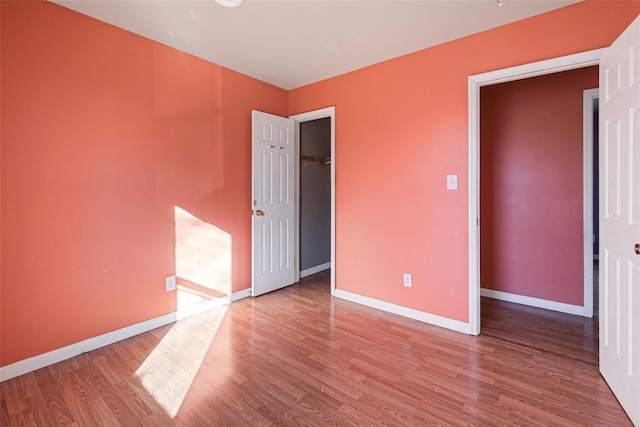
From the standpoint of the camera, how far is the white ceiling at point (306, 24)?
6.76 feet

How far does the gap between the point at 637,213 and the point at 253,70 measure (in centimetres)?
324

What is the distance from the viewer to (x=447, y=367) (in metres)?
2.00

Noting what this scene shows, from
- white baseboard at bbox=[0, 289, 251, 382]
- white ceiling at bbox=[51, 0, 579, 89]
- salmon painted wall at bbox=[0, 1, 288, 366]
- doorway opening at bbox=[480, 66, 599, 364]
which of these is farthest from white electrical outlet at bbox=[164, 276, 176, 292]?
doorway opening at bbox=[480, 66, 599, 364]

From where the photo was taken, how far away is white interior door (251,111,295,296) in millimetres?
3314

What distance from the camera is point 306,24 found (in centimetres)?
229

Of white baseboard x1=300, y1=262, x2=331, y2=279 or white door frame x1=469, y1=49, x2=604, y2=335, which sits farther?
white baseboard x1=300, y1=262, x2=331, y2=279

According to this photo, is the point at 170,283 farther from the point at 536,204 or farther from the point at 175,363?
the point at 536,204

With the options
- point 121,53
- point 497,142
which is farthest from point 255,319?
point 497,142

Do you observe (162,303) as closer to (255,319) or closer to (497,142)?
(255,319)

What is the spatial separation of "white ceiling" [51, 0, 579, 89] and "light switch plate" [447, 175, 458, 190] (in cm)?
117

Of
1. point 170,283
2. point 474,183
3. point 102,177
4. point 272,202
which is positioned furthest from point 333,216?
point 102,177

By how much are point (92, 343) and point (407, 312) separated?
104 inches

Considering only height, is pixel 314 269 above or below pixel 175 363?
above

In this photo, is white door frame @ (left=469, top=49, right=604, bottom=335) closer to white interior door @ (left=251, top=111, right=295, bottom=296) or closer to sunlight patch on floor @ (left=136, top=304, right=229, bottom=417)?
white interior door @ (left=251, top=111, right=295, bottom=296)
